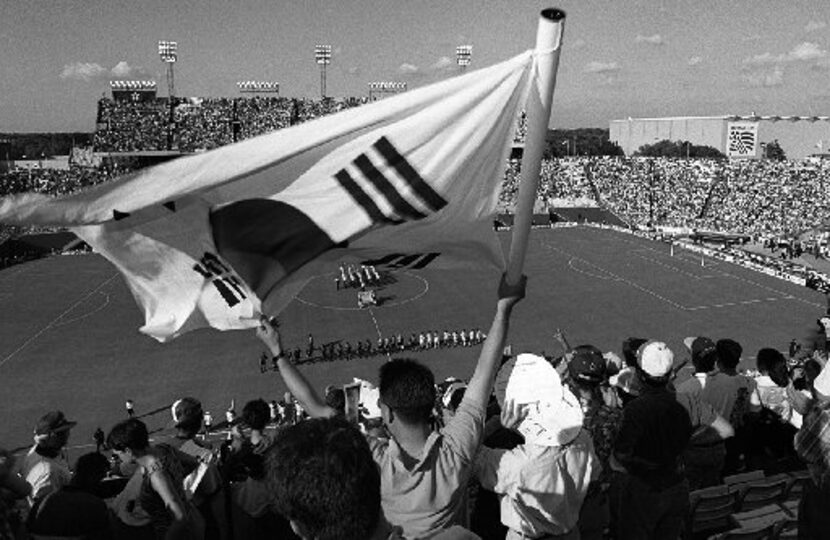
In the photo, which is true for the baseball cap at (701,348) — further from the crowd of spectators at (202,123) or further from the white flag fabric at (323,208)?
the crowd of spectators at (202,123)

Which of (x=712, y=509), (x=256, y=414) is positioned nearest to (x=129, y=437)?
(x=256, y=414)

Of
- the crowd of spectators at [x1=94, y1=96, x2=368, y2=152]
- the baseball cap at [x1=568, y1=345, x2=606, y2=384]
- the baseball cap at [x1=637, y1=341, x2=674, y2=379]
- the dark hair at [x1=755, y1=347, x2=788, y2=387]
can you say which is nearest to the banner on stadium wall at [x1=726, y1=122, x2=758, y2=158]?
the crowd of spectators at [x1=94, y1=96, x2=368, y2=152]

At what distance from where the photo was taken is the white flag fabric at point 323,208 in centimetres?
483

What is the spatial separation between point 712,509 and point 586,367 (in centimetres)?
137

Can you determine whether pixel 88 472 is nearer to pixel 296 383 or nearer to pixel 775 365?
pixel 296 383

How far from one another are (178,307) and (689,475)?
14.0 feet

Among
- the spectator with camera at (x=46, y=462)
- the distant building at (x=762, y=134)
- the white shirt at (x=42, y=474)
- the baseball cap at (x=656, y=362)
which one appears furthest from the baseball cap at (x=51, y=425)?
the distant building at (x=762, y=134)

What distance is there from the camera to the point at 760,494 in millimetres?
5352

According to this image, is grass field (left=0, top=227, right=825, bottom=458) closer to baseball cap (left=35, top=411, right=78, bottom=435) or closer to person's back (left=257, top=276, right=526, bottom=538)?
baseball cap (left=35, top=411, right=78, bottom=435)

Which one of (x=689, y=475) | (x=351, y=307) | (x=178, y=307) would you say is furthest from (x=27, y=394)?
(x=689, y=475)

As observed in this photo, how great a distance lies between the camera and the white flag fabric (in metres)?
4.83

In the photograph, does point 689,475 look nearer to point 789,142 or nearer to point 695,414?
point 695,414

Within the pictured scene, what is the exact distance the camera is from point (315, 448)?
2238 mm

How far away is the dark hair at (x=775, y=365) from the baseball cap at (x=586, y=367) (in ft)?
13.1
